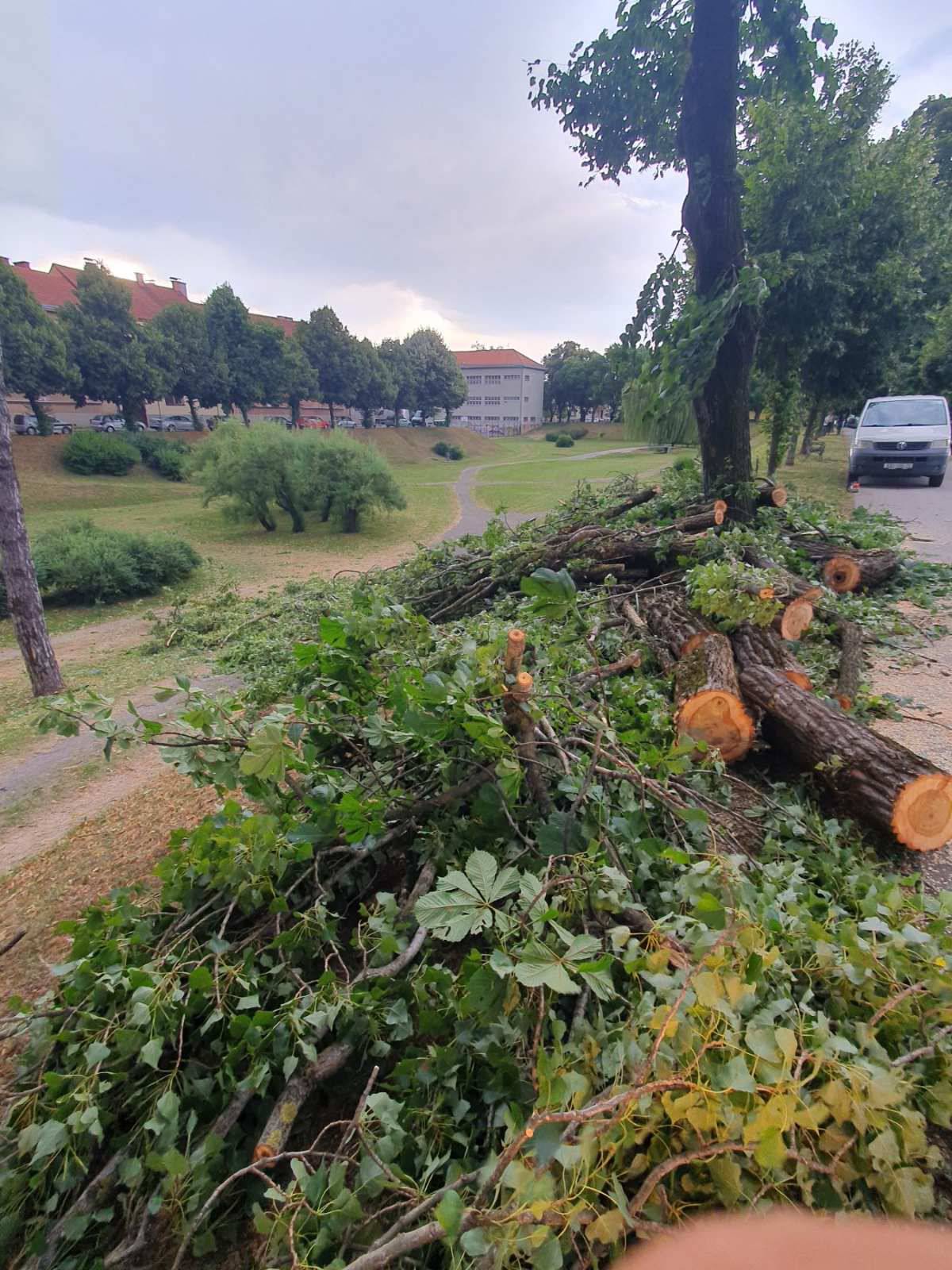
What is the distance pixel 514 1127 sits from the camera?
1.14m

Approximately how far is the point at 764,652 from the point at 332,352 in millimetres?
43193

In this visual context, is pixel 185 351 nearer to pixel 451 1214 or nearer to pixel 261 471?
pixel 261 471

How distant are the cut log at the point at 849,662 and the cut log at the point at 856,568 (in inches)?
58.6

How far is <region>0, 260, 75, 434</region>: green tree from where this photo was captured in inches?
1024

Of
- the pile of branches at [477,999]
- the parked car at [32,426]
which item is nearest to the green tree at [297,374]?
the parked car at [32,426]

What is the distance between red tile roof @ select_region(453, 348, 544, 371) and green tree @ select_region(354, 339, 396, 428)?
26.4m

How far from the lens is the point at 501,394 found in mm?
68938

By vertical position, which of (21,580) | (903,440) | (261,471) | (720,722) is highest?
(903,440)

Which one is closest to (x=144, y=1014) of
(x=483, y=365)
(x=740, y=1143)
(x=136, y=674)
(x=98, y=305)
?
(x=740, y=1143)

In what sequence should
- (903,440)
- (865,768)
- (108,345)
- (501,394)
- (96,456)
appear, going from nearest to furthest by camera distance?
(865,768) → (903,440) → (96,456) → (108,345) → (501,394)

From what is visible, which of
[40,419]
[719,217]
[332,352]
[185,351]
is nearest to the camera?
[719,217]

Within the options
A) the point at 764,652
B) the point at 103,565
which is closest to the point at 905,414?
the point at 764,652

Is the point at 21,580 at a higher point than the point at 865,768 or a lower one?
lower

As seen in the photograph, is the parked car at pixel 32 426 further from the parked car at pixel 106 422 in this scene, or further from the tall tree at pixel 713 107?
the tall tree at pixel 713 107
